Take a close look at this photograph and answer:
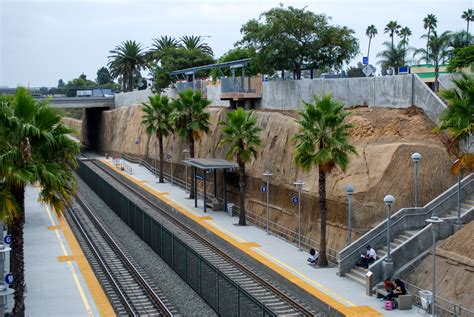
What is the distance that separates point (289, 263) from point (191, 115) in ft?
74.6

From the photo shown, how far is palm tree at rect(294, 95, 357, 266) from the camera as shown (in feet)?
98.1

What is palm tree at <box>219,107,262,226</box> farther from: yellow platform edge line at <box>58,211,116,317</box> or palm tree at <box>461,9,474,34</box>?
palm tree at <box>461,9,474,34</box>

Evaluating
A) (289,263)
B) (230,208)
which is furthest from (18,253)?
(230,208)

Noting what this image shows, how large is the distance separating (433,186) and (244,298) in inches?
512

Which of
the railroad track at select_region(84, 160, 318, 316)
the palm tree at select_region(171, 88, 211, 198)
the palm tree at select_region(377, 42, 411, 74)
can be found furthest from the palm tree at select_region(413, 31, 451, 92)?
the railroad track at select_region(84, 160, 318, 316)

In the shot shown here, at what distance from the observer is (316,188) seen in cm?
3588

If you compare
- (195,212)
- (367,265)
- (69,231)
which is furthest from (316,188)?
(69,231)

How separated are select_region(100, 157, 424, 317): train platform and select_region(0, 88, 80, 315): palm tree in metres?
10.8

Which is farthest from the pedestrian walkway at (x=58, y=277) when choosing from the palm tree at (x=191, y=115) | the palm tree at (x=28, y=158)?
the palm tree at (x=191, y=115)

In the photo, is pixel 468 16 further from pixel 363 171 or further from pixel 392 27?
pixel 363 171

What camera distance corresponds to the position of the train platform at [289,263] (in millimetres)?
24617

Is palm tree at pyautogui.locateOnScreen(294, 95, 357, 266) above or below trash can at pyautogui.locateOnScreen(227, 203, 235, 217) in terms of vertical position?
above

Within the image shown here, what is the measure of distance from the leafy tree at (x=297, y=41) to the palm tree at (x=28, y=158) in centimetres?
3076

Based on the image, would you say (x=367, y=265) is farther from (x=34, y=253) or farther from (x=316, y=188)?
(x=34, y=253)
